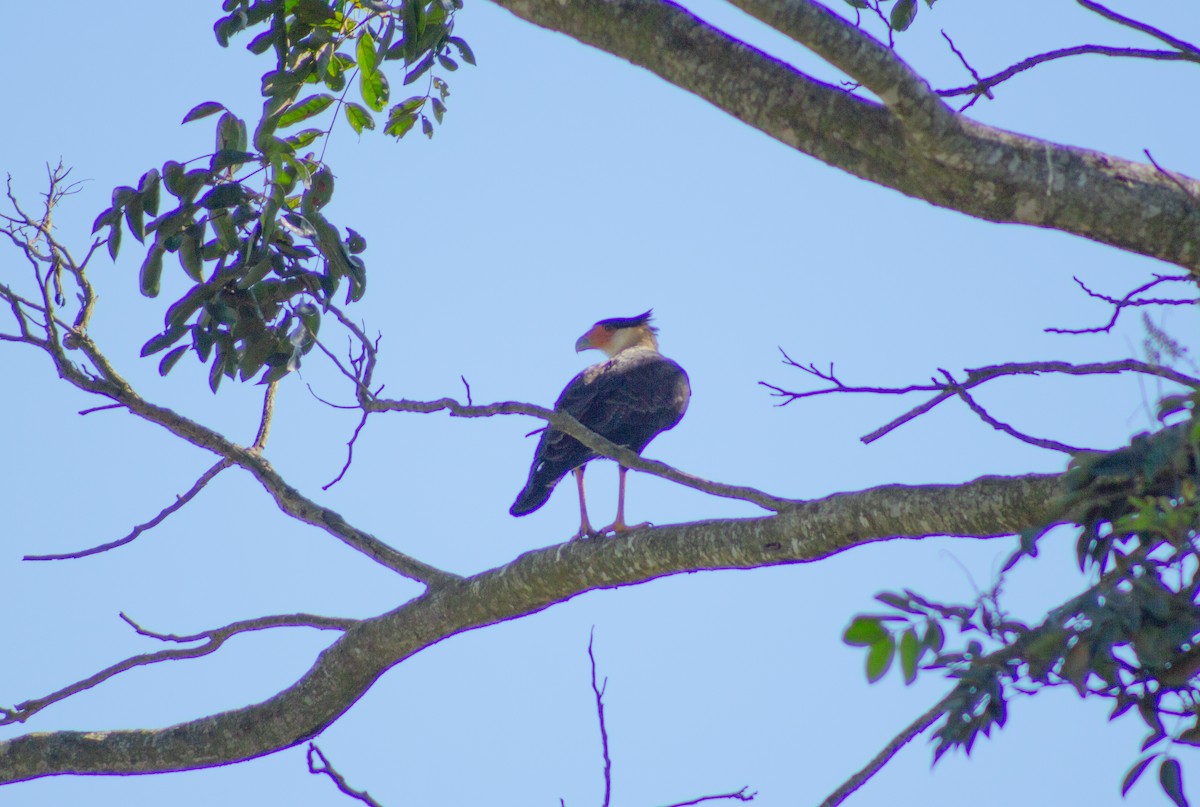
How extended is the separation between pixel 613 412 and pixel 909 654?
470 centimetres

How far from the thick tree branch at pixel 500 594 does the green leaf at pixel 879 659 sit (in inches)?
59.4

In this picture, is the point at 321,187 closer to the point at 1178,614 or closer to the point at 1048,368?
the point at 1048,368

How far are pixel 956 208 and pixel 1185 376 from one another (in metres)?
0.54

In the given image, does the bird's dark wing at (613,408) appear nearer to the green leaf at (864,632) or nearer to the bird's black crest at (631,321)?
the bird's black crest at (631,321)

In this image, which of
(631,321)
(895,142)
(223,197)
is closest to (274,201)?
(223,197)

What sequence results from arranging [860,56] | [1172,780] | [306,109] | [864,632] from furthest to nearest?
1. [306,109]
2. [860,56]
3. [1172,780]
4. [864,632]

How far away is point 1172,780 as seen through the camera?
1.91 metres

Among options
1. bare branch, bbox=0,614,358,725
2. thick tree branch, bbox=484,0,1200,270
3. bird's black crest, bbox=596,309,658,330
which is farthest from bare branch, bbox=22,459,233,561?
bird's black crest, bbox=596,309,658,330

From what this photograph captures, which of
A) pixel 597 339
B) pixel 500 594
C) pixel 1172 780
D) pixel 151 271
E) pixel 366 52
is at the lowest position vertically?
pixel 1172 780

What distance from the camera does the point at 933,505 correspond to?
312 centimetres

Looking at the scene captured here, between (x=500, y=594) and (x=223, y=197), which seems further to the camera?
(x=500, y=594)

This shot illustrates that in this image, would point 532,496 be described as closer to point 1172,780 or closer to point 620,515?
point 620,515

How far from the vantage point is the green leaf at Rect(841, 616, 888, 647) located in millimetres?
1613

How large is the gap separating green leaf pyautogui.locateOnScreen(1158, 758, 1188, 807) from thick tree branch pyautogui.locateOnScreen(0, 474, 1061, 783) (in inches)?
44.8
